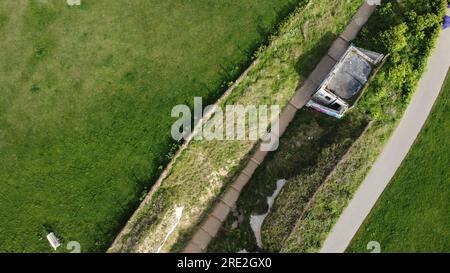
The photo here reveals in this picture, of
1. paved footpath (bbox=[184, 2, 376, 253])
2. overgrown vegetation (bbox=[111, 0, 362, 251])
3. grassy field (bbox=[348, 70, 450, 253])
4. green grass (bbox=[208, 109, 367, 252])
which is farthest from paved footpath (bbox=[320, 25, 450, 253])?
overgrown vegetation (bbox=[111, 0, 362, 251])

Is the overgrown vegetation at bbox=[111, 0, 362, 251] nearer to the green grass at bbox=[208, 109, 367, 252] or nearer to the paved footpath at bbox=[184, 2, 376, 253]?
the paved footpath at bbox=[184, 2, 376, 253]

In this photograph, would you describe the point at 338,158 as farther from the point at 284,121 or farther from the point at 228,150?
the point at 228,150

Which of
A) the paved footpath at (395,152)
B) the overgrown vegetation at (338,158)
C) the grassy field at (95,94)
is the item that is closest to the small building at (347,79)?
the overgrown vegetation at (338,158)

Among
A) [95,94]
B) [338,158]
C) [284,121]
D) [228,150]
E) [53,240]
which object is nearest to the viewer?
[53,240]

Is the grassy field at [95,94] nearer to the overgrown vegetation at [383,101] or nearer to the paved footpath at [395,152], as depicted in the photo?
the overgrown vegetation at [383,101]

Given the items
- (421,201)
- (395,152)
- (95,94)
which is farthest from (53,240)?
(421,201)

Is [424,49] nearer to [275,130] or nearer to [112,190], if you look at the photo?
[275,130]
